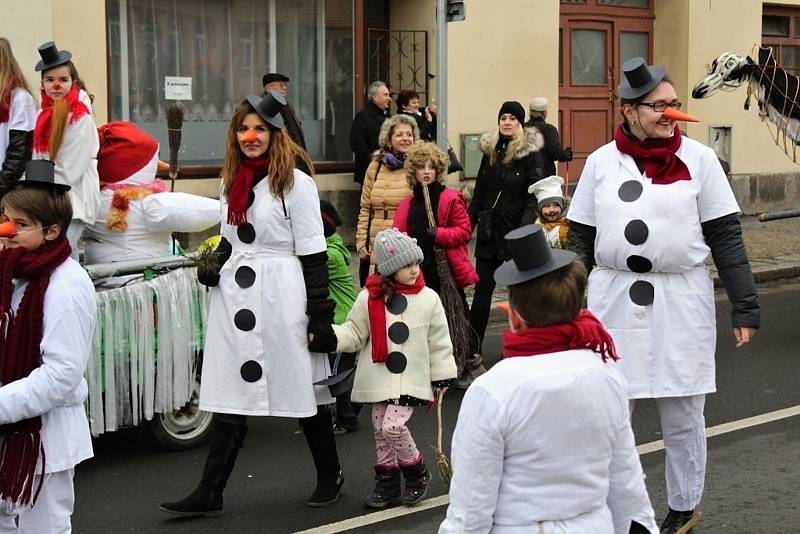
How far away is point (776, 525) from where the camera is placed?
609 centimetres

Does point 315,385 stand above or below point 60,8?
below

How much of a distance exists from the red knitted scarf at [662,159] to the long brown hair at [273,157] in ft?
5.09

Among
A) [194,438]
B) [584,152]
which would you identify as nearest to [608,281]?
Result: [194,438]

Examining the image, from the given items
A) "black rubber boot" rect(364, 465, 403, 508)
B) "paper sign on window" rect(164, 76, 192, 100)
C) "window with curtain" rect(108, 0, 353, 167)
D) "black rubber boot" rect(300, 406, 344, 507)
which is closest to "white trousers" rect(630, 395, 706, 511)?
"black rubber boot" rect(364, 465, 403, 508)

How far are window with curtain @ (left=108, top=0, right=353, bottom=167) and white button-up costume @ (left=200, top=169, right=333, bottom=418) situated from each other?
800 centimetres

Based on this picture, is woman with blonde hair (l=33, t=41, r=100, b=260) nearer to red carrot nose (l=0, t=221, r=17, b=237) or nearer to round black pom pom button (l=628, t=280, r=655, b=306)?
red carrot nose (l=0, t=221, r=17, b=237)

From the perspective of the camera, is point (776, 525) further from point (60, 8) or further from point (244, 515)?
point (60, 8)

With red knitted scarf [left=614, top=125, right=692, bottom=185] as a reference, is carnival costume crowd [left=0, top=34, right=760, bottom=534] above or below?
below

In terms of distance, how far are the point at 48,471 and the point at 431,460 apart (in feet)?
10.3

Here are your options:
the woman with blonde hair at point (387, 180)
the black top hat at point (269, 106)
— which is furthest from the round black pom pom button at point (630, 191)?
the woman with blonde hair at point (387, 180)

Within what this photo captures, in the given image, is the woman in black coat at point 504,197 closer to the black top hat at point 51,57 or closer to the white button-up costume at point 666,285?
the black top hat at point 51,57

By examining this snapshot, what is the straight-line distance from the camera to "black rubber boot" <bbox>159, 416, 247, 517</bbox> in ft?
20.4

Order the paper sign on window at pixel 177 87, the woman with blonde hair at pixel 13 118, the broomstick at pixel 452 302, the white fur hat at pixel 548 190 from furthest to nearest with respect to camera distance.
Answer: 1. the paper sign on window at pixel 177 87
2. the white fur hat at pixel 548 190
3. the broomstick at pixel 452 302
4. the woman with blonde hair at pixel 13 118

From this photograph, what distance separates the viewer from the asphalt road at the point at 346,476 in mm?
6176
